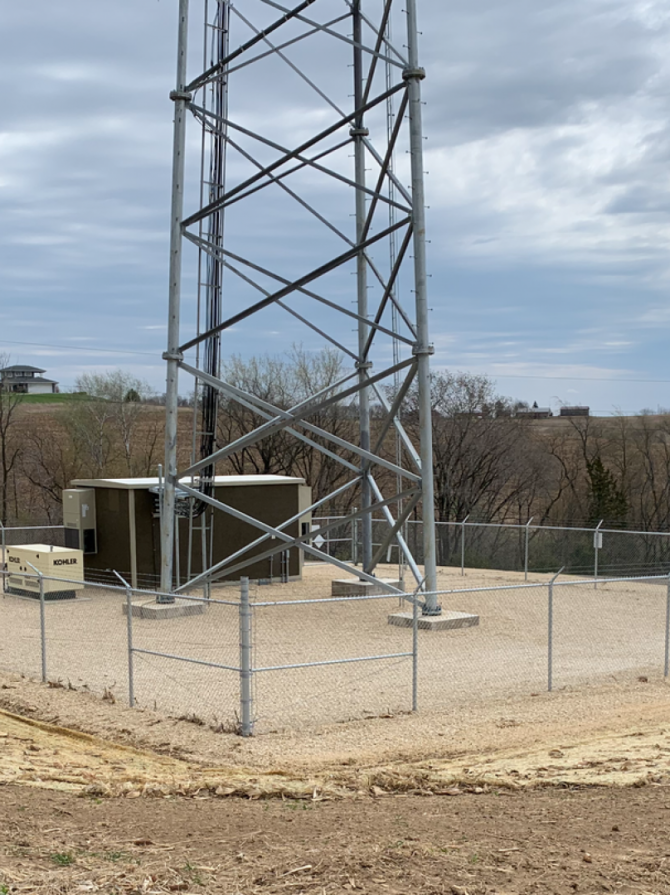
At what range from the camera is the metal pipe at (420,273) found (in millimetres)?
19828

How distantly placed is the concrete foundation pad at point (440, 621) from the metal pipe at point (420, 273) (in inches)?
11.2

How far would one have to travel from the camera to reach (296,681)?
15523mm

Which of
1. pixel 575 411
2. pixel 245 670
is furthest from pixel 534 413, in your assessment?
pixel 245 670

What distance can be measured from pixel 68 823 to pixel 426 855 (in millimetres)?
2962

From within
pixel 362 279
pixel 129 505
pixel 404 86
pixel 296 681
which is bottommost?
pixel 296 681

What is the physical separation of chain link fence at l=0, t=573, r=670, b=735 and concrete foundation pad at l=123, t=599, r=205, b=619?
28 mm

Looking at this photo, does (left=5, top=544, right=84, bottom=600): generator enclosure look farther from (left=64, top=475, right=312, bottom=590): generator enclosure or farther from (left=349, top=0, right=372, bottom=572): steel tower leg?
(left=349, top=0, right=372, bottom=572): steel tower leg

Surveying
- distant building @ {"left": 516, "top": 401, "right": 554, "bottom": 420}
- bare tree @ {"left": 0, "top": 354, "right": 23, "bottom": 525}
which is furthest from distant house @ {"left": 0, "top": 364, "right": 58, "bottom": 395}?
distant building @ {"left": 516, "top": 401, "right": 554, "bottom": 420}

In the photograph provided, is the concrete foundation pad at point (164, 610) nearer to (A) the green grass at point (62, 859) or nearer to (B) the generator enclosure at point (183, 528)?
(B) the generator enclosure at point (183, 528)

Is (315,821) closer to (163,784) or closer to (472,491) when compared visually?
(163,784)

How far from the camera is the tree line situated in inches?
2144

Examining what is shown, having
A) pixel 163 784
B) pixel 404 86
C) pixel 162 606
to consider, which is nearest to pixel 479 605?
pixel 162 606

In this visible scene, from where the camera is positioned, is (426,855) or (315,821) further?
(315,821)

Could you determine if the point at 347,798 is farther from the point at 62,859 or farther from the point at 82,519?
the point at 82,519
